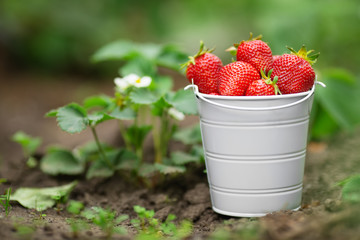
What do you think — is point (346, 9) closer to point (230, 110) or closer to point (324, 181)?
point (324, 181)

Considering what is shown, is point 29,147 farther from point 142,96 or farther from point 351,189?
point 351,189

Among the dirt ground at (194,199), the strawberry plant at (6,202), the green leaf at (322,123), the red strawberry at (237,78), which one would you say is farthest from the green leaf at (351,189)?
the green leaf at (322,123)

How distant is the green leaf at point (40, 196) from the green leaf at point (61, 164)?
0.15 metres

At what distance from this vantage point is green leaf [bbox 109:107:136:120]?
2077 mm

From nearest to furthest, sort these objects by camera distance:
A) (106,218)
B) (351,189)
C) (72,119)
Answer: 1. (351,189)
2. (106,218)
3. (72,119)

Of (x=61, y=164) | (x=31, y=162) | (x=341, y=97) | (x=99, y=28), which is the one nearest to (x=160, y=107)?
(x=61, y=164)

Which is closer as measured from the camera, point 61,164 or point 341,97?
point 61,164

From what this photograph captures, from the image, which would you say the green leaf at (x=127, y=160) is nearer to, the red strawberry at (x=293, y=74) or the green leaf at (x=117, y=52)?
the green leaf at (x=117, y=52)

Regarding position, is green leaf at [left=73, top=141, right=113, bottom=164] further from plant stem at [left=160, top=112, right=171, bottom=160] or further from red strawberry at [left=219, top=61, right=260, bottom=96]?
red strawberry at [left=219, top=61, right=260, bottom=96]

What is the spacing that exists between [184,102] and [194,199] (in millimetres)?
421

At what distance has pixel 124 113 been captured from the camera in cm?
215

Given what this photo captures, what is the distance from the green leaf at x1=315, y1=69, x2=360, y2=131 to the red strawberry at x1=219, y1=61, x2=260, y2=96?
1287mm

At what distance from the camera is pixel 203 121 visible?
1.84m

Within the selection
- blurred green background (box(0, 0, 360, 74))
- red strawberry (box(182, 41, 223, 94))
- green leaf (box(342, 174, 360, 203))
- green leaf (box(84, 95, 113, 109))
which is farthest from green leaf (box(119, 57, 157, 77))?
blurred green background (box(0, 0, 360, 74))
